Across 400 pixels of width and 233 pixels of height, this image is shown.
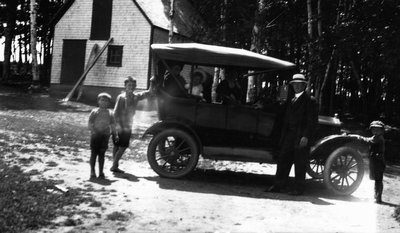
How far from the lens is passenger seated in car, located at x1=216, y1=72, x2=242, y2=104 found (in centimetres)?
744

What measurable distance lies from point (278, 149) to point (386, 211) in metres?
1.94

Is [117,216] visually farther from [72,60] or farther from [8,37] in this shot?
[8,37]

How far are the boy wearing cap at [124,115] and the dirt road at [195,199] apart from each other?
49cm

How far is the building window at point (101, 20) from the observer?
2464 cm

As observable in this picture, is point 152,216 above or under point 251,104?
under

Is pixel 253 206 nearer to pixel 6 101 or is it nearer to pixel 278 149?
pixel 278 149

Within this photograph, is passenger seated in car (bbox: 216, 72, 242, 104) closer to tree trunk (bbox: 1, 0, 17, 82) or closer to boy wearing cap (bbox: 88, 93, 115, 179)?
boy wearing cap (bbox: 88, 93, 115, 179)

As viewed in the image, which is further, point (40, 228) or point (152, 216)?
point (152, 216)

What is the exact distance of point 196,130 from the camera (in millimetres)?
7449

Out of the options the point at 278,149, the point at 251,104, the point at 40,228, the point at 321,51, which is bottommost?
the point at 40,228

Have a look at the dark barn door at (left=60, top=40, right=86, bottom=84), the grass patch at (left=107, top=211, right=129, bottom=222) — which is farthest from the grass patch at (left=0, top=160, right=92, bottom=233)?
the dark barn door at (left=60, top=40, right=86, bottom=84)

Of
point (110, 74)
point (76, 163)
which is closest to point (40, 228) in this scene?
point (76, 163)

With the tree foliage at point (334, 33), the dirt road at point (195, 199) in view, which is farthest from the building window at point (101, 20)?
the dirt road at point (195, 199)

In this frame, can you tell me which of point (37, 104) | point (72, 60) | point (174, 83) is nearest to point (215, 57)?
point (174, 83)
